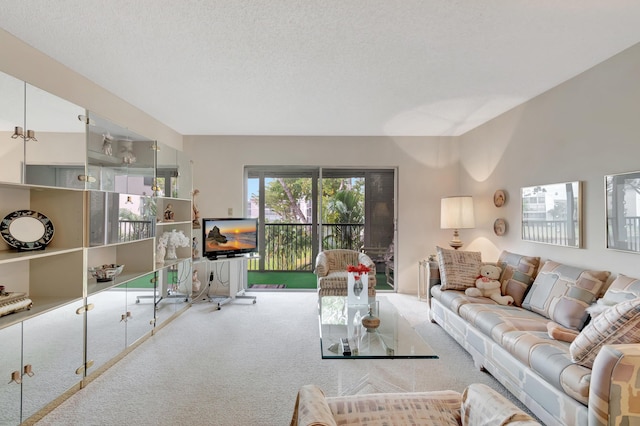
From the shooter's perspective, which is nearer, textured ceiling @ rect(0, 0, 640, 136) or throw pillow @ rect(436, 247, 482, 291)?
textured ceiling @ rect(0, 0, 640, 136)

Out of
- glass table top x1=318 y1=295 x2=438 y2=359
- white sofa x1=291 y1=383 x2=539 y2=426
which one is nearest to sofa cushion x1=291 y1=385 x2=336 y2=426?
white sofa x1=291 y1=383 x2=539 y2=426

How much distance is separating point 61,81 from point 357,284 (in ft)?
10.1

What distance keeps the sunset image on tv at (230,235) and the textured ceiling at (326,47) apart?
63.2 inches

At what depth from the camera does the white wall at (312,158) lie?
4812mm

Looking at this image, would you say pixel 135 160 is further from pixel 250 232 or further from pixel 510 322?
pixel 510 322

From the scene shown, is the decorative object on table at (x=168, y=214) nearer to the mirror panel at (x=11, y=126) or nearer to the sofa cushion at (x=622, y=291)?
the mirror panel at (x=11, y=126)

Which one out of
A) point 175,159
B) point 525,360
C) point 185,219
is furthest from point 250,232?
point 525,360

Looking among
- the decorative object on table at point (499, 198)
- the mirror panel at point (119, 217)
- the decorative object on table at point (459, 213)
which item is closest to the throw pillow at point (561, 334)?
the decorative object on table at point (499, 198)

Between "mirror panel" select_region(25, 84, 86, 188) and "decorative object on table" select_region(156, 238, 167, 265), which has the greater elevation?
"mirror panel" select_region(25, 84, 86, 188)

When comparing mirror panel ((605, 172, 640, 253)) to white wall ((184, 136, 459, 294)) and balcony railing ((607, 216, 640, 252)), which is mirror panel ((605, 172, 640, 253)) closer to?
balcony railing ((607, 216, 640, 252))

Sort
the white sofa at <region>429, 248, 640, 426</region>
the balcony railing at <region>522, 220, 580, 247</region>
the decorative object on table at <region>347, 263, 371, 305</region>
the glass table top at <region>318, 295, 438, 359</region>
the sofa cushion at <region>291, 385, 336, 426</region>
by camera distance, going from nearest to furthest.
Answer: the sofa cushion at <region>291, 385, 336, 426</region>, the white sofa at <region>429, 248, 640, 426</region>, the glass table top at <region>318, 295, 438, 359</region>, the balcony railing at <region>522, 220, 580, 247</region>, the decorative object on table at <region>347, 263, 371, 305</region>

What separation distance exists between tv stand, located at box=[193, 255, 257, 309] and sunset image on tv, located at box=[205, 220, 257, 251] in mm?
276

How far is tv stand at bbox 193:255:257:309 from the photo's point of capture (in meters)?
4.48

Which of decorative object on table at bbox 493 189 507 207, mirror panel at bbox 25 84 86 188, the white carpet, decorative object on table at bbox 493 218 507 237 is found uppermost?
mirror panel at bbox 25 84 86 188
